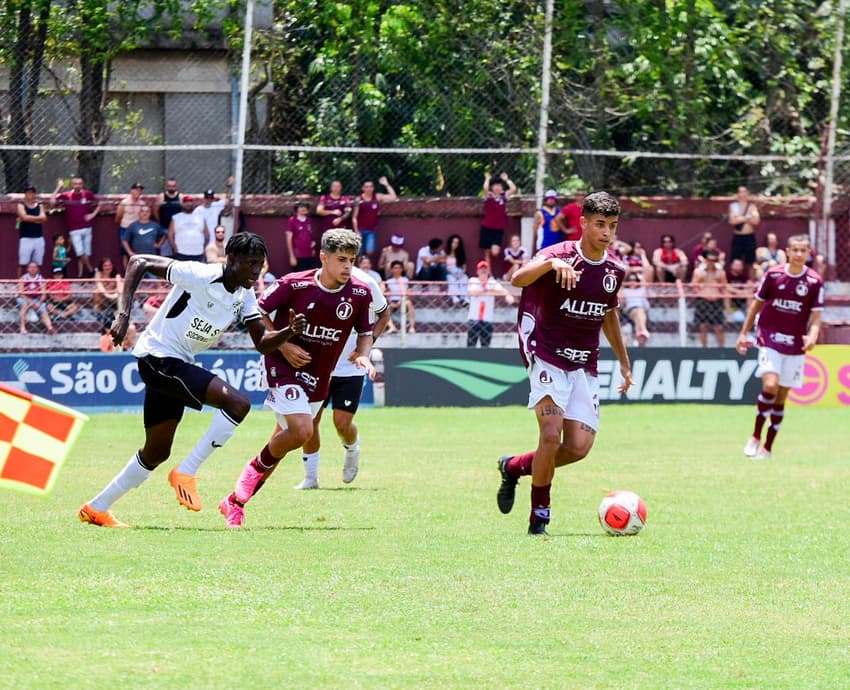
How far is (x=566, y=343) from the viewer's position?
9.48m

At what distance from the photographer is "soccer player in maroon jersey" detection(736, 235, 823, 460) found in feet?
53.4

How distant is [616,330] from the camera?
9.84 metres

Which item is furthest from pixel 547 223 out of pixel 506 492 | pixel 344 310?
pixel 344 310

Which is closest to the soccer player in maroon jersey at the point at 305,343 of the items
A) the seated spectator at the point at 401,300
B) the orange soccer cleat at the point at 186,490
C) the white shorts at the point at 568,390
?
the orange soccer cleat at the point at 186,490

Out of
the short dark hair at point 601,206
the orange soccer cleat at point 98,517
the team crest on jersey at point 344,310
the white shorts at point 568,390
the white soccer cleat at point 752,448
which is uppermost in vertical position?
the short dark hair at point 601,206

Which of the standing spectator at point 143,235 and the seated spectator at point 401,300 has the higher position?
the standing spectator at point 143,235

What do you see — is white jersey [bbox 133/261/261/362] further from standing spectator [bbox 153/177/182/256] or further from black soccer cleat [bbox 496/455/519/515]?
standing spectator [bbox 153/177/182/256]

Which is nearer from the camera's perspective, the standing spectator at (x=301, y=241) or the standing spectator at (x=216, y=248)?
the standing spectator at (x=216, y=248)

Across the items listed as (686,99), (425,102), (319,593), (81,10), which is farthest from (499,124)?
(319,593)

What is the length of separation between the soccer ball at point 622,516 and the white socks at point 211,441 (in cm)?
252

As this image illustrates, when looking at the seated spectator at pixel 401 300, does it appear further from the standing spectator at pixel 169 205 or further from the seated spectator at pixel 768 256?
the seated spectator at pixel 768 256

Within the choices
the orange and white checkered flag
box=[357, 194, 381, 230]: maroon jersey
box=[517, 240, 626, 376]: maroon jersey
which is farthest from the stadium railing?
the orange and white checkered flag

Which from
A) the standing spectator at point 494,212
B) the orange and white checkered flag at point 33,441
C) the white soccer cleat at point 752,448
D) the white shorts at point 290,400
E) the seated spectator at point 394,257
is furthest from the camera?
the standing spectator at point 494,212

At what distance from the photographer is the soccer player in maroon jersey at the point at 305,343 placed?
980cm
